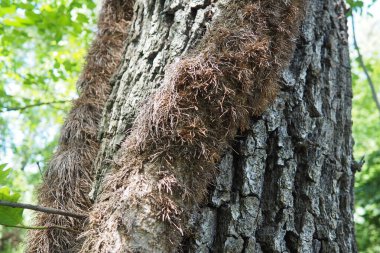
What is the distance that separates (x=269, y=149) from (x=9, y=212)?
107cm

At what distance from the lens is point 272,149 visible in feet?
5.43

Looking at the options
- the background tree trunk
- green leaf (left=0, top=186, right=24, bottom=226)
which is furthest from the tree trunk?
green leaf (left=0, top=186, right=24, bottom=226)

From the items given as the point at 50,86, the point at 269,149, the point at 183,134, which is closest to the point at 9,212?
the point at 183,134

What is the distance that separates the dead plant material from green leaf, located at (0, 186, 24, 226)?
0.88 feet

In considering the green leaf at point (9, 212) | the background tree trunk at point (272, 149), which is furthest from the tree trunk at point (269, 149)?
the green leaf at point (9, 212)

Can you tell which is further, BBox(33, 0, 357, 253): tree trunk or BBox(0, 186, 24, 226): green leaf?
BBox(33, 0, 357, 253): tree trunk

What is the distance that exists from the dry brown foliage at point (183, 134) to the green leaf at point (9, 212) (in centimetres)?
25

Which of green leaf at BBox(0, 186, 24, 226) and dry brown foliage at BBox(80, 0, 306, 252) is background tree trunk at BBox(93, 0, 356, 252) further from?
green leaf at BBox(0, 186, 24, 226)

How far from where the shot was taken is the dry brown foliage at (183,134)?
1.33 metres

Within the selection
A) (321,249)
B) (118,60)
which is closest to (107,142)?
(118,60)

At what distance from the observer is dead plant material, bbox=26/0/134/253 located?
165 cm

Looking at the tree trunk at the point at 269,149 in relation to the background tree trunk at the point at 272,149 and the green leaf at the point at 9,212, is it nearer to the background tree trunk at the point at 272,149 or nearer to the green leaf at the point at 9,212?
the background tree trunk at the point at 272,149

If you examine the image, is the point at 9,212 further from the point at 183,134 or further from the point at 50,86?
the point at 50,86

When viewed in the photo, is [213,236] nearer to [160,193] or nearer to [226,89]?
[160,193]
